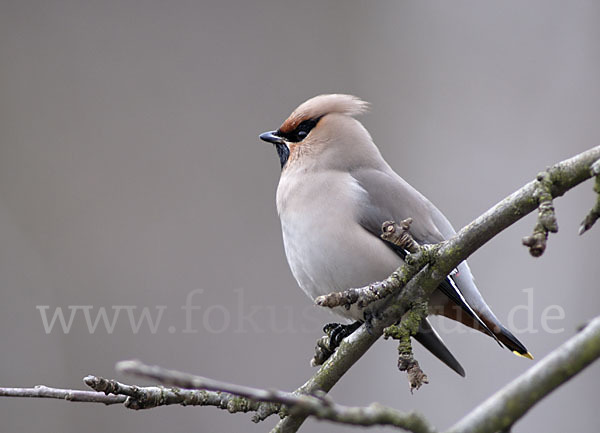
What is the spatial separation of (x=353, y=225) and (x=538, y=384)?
1804 millimetres

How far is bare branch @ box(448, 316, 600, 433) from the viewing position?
152 cm

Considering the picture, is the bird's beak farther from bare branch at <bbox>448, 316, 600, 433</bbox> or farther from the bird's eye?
bare branch at <bbox>448, 316, 600, 433</bbox>

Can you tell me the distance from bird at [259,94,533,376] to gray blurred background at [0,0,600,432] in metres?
1.51

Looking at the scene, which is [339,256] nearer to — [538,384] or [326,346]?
[326,346]

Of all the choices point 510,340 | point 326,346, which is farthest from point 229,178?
point 510,340

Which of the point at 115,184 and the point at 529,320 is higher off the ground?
the point at 115,184

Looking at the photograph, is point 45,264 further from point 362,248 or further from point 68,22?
point 362,248

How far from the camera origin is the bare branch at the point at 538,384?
4.99ft

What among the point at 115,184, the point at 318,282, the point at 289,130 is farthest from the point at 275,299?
the point at 318,282

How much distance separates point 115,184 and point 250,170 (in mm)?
1017

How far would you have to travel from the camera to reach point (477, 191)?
6.35 m

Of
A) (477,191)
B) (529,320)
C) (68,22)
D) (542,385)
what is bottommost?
(529,320)

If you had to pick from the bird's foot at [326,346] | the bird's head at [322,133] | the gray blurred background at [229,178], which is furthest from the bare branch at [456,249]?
the gray blurred background at [229,178]

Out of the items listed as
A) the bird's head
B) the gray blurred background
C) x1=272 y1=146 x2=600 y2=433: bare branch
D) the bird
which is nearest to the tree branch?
x1=272 y1=146 x2=600 y2=433: bare branch
